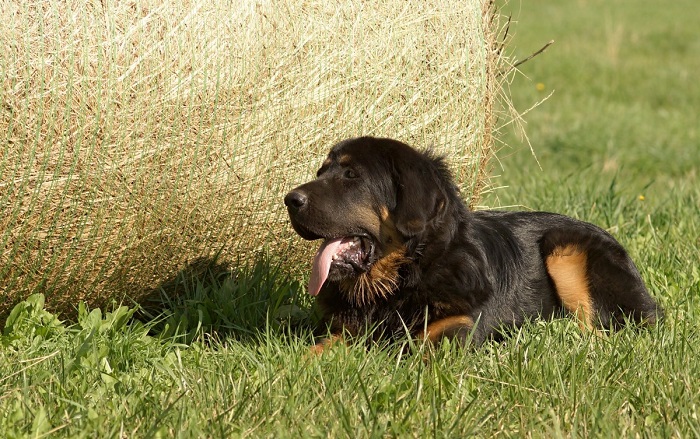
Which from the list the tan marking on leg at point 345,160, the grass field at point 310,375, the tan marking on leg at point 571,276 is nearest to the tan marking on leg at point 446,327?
the grass field at point 310,375

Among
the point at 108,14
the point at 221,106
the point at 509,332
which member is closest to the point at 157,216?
the point at 221,106

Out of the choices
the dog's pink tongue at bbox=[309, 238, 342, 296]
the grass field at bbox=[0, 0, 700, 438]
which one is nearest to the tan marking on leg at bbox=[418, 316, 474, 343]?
the grass field at bbox=[0, 0, 700, 438]

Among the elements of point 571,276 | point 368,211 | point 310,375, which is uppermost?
point 368,211

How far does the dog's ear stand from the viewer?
402 centimetres

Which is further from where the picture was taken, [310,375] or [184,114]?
[184,114]

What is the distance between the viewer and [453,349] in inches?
150

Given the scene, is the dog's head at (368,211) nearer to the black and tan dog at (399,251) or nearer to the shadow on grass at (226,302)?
the black and tan dog at (399,251)

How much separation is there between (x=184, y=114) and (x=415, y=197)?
1.12 metres

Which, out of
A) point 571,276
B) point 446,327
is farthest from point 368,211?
point 571,276

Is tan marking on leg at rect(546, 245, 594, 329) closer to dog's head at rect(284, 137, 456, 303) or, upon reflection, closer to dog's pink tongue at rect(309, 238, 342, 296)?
dog's head at rect(284, 137, 456, 303)

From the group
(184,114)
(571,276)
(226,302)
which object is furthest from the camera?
(571,276)

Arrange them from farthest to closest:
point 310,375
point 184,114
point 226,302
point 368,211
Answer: point 226,302 < point 184,114 < point 368,211 < point 310,375

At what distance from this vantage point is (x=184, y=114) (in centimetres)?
431

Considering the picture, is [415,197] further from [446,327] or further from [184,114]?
[184,114]
